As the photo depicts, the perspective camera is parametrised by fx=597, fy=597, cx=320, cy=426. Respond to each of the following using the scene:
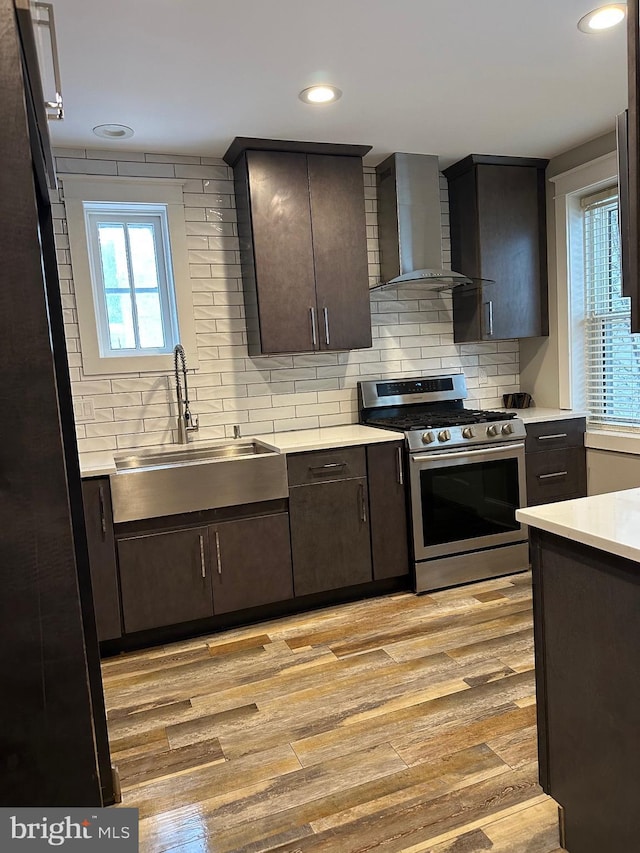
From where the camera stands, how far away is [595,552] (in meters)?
1.37

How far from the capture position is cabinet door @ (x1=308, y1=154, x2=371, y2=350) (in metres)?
3.37

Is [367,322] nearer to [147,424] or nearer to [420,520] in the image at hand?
[420,520]

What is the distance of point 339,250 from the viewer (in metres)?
3.44

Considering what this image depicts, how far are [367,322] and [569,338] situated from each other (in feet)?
4.59

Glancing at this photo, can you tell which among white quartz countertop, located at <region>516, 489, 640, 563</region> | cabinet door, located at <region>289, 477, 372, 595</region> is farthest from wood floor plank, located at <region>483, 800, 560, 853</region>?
cabinet door, located at <region>289, 477, 372, 595</region>

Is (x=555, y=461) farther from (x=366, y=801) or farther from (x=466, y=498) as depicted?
(x=366, y=801)

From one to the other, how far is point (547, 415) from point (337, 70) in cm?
230

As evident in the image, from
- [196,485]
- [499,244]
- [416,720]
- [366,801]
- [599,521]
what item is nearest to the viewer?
[599,521]

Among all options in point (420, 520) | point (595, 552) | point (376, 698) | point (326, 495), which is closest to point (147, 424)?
point (326, 495)

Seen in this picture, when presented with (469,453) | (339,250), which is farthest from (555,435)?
(339,250)

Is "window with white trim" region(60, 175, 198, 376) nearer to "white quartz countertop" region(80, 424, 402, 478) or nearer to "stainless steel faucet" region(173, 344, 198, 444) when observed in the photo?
"stainless steel faucet" region(173, 344, 198, 444)

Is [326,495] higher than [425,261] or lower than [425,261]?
lower

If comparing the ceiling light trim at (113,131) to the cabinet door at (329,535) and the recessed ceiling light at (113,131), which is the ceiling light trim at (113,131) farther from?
the cabinet door at (329,535)

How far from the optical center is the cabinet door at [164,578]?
2834mm
